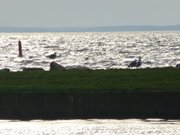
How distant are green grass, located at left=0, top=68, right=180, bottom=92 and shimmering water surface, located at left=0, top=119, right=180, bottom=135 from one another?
5.66ft

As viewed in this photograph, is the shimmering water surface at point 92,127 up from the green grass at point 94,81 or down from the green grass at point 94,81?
down

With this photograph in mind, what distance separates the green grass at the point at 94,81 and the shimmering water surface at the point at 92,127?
5.66 feet

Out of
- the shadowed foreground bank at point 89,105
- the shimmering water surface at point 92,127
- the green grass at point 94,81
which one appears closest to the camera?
the shimmering water surface at point 92,127

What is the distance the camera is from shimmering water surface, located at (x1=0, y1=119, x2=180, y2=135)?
20609 mm

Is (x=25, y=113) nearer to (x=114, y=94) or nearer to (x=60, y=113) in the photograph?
(x=60, y=113)

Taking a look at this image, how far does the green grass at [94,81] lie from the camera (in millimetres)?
24625

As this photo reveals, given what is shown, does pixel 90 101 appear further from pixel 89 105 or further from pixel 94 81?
pixel 94 81

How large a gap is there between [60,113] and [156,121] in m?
3.20

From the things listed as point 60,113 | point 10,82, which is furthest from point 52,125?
point 10,82

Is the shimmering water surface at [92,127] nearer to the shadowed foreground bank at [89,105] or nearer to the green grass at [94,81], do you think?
the shadowed foreground bank at [89,105]

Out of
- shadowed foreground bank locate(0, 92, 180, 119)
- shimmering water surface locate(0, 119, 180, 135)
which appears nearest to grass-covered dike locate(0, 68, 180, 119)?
shadowed foreground bank locate(0, 92, 180, 119)

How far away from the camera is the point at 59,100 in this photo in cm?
2402

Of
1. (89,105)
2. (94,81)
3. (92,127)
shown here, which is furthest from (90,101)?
(94,81)

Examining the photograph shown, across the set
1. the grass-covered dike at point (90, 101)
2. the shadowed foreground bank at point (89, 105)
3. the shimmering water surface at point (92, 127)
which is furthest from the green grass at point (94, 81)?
the shimmering water surface at point (92, 127)
